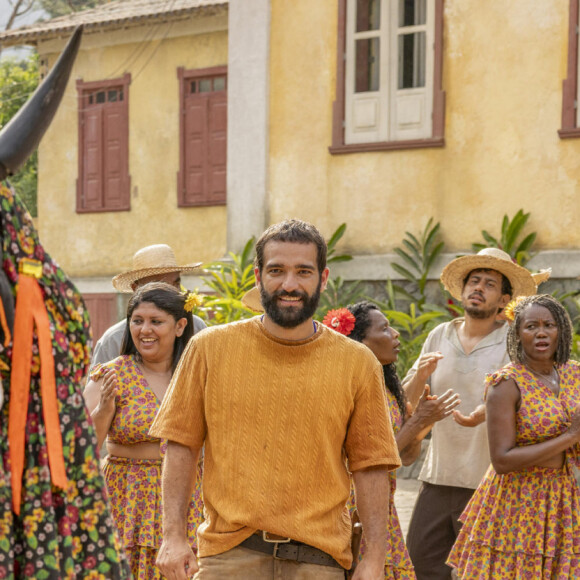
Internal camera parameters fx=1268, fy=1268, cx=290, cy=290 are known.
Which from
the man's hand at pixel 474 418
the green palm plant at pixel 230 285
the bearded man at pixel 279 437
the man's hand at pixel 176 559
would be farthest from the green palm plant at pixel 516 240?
the man's hand at pixel 176 559

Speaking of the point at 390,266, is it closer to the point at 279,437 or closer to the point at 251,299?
the point at 251,299

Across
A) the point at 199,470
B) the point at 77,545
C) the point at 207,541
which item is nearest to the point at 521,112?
the point at 199,470

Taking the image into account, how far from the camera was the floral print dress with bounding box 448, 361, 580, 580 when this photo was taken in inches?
250

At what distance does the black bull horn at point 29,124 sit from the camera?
3.29m

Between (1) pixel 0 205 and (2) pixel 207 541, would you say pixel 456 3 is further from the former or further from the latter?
(1) pixel 0 205

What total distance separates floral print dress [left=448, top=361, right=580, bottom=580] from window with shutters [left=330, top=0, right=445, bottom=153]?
8166 millimetres

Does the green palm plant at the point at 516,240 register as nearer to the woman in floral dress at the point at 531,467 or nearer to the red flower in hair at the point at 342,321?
the woman in floral dress at the point at 531,467

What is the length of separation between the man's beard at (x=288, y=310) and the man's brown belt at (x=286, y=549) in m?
0.76

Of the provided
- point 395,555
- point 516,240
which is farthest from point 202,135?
point 395,555

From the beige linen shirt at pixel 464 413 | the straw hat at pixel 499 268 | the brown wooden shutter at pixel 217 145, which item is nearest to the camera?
the beige linen shirt at pixel 464 413

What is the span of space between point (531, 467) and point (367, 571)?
211 centimetres

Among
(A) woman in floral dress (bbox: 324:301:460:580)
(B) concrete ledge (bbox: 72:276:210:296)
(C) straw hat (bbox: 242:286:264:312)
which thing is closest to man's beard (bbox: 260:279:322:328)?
(A) woman in floral dress (bbox: 324:301:460:580)

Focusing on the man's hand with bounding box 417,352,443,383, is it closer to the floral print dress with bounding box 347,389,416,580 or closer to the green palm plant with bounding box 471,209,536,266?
the floral print dress with bounding box 347,389,416,580

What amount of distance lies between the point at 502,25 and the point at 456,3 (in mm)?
652
